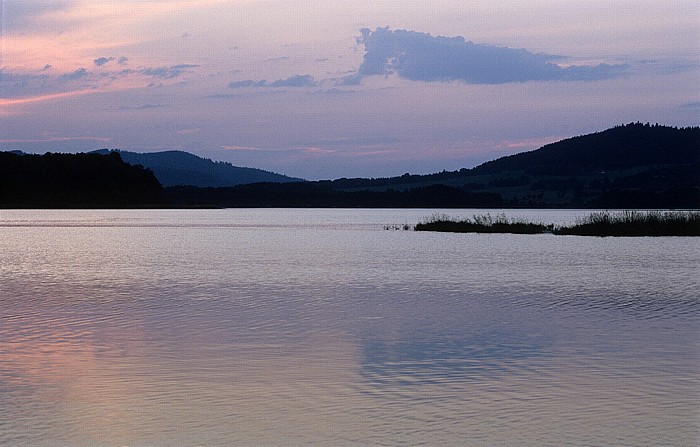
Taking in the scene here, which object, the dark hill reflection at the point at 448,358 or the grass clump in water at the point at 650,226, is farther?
the grass clump in water at the point at 650,226

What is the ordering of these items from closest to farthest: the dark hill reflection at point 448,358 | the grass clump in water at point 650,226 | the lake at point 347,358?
1. the lake at point 347,358
2. the dark hill reflection at point 448,358
3. the grass clump in water at point 650,226

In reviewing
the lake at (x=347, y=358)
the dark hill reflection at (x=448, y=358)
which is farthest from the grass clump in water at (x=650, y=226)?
the dark hill reflection at (x=448, y=358)

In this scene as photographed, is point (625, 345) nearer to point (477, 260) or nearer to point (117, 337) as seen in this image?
point (117, 337)

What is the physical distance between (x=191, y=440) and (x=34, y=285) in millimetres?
22495

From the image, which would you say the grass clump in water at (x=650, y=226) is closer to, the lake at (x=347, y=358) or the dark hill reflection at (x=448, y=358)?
the lake at (x=347, y=358)

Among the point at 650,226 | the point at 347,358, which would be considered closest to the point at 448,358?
the point at 347,358

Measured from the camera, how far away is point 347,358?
17359 mm

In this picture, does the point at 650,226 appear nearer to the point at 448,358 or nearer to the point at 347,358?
the point at 448,358

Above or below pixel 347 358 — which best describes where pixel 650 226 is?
above

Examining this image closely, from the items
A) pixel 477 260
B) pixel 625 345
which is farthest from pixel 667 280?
pixel 625 345

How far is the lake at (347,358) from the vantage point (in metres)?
12.0

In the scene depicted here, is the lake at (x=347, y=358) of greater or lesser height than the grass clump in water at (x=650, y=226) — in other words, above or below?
below

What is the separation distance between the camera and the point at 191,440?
11328 mm

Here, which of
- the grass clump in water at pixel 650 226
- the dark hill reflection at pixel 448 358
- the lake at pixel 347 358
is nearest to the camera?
the lake at pixel 347 358
